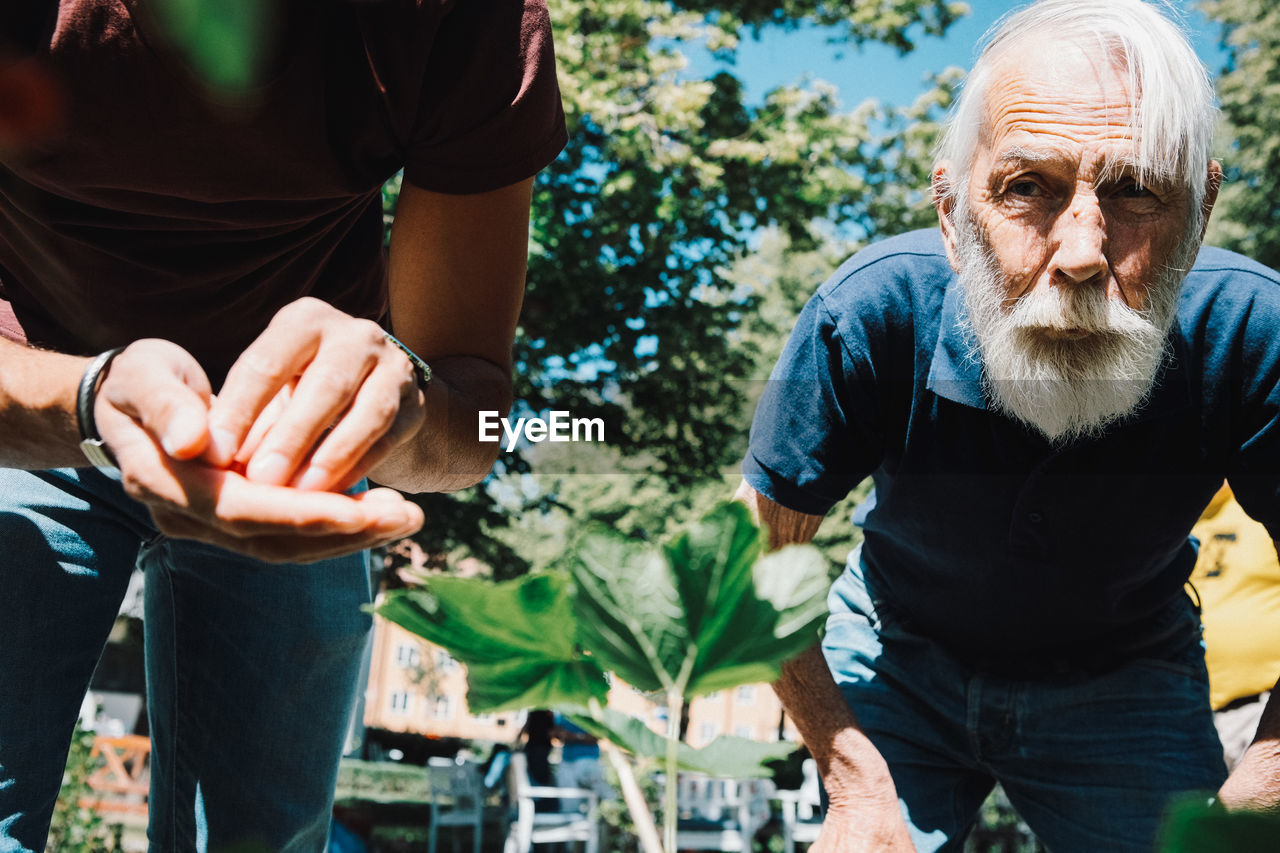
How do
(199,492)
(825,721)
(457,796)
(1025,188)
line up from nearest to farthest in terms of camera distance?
(199,492), (1025,188), (825,721), (457,796)

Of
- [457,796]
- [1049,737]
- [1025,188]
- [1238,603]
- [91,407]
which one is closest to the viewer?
[91,407]

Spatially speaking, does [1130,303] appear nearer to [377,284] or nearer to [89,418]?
[377,284]

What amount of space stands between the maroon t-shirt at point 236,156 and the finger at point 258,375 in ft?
2.19

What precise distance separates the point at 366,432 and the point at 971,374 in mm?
1245

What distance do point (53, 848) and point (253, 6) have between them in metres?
6.00

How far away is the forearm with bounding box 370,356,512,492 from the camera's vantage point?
3.65 feet

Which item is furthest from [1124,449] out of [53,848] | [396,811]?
[396,811]

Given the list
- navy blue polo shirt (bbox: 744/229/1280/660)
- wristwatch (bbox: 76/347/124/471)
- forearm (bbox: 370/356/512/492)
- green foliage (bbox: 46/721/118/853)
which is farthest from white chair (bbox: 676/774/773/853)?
wristwatch (bbox: 76/347/124/471)

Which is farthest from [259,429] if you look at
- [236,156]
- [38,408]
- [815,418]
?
[815,418]

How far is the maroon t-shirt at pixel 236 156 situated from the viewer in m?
1.15

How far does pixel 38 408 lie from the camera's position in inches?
35.8

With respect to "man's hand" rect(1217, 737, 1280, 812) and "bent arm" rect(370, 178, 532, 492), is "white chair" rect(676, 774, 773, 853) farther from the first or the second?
"bent arm" rect(370, 178, 532, 492)

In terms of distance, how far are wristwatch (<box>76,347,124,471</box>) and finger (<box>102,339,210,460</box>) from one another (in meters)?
0.06

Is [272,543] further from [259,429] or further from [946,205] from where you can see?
[946,205]
